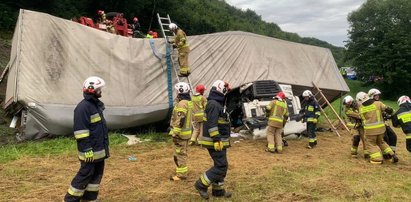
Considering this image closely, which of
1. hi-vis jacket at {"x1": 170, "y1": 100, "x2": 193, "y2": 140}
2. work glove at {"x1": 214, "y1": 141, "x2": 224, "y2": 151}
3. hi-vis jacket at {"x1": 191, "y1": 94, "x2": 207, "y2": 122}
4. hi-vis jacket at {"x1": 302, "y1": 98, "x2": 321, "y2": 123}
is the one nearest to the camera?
work glove at {"x1": 214, "y1": 141, "x2": 224, "y2": 151}

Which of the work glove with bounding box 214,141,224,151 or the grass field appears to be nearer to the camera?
the work glove with bounding box 214,141,224,151

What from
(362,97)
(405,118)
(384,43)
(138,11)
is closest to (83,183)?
(405,118)

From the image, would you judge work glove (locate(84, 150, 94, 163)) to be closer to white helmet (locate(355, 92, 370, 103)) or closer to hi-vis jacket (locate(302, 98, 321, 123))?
white helmet (locate(355, 92, 370, 103))

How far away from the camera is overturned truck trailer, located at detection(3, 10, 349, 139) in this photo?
31.0ft

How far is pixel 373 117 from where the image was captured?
27.5 feet

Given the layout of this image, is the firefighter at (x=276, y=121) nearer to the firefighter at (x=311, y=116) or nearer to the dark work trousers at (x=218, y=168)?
the firefighter at (x=311, y=116)

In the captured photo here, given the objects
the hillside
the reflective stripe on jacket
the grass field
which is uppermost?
the hillside

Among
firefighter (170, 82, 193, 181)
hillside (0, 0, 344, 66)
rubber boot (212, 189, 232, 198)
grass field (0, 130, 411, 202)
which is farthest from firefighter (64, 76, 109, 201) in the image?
hillside (0, 0, 344, 66)

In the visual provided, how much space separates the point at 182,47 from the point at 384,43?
34252mm

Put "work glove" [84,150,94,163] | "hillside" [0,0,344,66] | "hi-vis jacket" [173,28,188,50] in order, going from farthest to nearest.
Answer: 1. "hillside" [0,0,344,66]
2. "hi-vis jacket" [173,28,188,50]
3. "work glove" [84,150,94,163]

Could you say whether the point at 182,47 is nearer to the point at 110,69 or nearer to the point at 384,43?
the point at 110,69

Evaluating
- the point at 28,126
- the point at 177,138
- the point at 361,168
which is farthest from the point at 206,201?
the point at 28,126

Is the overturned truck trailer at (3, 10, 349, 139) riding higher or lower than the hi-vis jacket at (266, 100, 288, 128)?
higher

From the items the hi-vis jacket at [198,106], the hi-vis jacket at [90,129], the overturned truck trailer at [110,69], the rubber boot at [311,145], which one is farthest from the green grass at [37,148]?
the rubber boot at [311,145]
